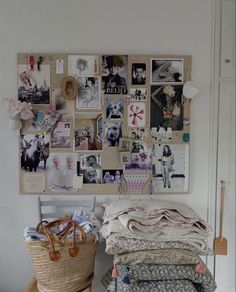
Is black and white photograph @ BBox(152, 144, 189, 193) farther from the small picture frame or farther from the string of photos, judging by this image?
the small picture frame

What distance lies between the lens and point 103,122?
2475 mm

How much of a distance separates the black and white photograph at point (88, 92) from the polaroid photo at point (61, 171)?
0.34 metres

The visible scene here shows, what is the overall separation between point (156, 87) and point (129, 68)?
21cm

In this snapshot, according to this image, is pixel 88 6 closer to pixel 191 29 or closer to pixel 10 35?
pixel 10 35

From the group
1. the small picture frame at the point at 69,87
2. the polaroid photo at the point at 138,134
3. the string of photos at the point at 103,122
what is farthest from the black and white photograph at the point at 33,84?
the polaroid photo at the point at 138,134

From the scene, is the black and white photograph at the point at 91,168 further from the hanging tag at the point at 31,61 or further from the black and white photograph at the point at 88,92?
the hanging tag at the point at 31,61

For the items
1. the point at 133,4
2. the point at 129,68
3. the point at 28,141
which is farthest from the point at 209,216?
the point at 133,4

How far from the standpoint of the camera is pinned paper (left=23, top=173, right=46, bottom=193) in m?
2.48

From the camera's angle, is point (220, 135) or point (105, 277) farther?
point (220, 135)

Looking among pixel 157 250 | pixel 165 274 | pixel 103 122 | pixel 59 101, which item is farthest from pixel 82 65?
pixel 165 274

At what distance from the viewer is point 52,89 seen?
8.03ft

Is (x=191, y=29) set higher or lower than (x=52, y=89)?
higher

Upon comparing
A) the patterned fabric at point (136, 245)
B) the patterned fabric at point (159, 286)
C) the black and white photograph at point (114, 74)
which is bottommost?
the patterned fabric at point (159, 286)

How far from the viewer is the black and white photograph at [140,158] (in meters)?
2.49
